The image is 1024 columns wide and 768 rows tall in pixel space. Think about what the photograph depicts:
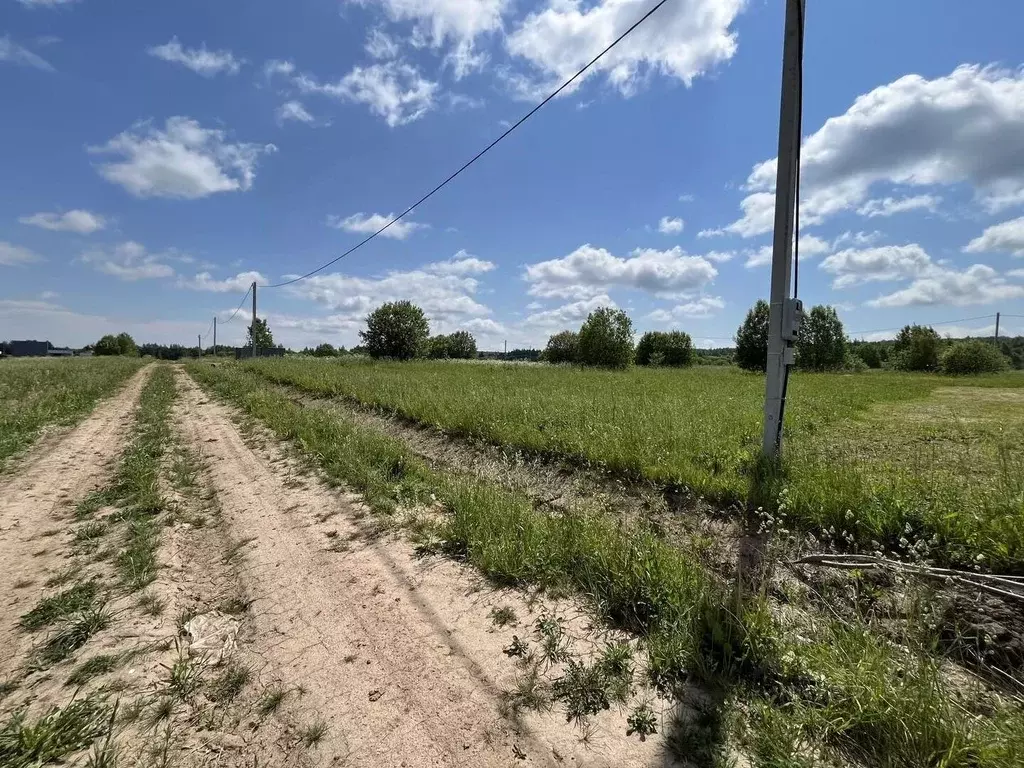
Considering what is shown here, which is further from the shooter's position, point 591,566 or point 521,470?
point 521,470

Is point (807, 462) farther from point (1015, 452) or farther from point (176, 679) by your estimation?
point (176, 679)

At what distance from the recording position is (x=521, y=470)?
6.62 m

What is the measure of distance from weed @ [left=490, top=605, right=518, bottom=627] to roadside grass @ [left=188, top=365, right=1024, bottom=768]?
0.28 m

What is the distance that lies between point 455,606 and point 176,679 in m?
1.66

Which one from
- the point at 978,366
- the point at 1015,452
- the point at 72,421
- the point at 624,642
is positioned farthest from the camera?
the point at 978,366

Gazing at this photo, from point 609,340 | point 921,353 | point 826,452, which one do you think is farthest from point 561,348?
point 826,452

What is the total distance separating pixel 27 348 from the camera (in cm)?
9281

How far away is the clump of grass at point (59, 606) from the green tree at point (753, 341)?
65676 millimetres

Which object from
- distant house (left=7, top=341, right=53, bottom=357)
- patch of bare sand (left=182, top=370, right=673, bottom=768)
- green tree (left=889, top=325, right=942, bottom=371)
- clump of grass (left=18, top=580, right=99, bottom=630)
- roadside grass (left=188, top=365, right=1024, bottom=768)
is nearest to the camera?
roadside grass (left=188, top=365, right=1024, bottom=768)

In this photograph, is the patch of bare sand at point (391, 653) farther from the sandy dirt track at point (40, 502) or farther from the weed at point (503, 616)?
the sandy dirt track at point (40, 502)

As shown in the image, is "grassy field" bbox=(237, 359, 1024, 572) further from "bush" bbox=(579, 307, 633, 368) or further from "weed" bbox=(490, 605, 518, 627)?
"bush" bbox=(579, 307, 633, 368)

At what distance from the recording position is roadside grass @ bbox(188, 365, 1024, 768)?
1.94m

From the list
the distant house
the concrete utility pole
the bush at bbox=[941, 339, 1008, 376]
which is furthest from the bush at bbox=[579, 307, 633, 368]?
the distant house

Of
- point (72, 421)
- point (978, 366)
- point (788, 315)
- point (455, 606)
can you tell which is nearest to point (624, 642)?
point (455, 606)
